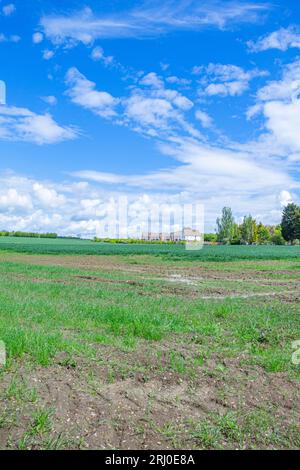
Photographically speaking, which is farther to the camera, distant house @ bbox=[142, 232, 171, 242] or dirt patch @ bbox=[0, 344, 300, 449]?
distant house @ bbox=[142, 232, 171, 242]

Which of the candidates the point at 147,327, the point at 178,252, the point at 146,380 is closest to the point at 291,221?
the point at 178,252

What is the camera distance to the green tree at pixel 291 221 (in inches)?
4045

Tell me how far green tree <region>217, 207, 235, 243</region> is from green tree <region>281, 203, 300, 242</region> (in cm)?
1792

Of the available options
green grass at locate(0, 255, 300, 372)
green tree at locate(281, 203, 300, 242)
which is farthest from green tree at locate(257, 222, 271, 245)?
green grass at locate(0, 255, 300, 372)

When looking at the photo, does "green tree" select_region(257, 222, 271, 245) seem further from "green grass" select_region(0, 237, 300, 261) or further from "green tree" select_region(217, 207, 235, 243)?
"green grass" select_region(0, 237, 300, 261)

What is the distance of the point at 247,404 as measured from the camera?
496 cm

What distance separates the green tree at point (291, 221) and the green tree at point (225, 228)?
1792cm

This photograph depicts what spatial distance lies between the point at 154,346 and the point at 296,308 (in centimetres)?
646

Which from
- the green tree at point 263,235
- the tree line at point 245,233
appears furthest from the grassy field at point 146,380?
the green tree at point 263,235

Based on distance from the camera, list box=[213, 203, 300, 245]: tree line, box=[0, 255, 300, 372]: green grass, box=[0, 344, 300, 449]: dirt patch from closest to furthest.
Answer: box=[0, 344, 300, 449]: dirt patch < box=[0, 255, 300, 372]: green grass < box=[213, 203, 300, 245]: tree line

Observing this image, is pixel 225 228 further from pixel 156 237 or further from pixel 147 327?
pixel 147 327

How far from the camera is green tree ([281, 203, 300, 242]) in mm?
102750

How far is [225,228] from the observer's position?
123m
